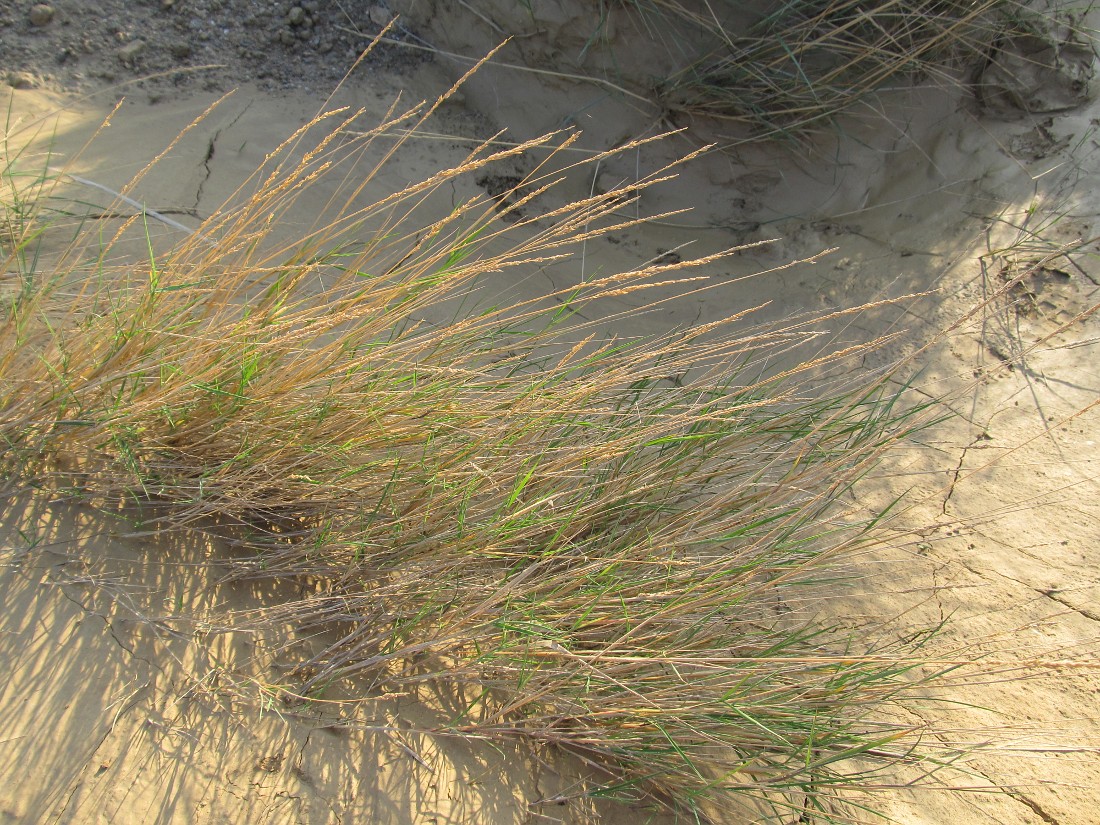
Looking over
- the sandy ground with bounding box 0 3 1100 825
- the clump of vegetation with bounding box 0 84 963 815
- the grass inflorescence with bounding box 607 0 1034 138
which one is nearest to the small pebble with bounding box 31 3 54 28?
the sandy ground with bounding box 0 3 1100 825

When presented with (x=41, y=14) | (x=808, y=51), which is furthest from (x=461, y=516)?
(x=41, y=14)

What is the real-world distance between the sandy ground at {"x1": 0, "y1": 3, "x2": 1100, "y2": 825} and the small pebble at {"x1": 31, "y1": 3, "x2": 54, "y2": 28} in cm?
40

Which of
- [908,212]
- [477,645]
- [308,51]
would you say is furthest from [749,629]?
[308,51]

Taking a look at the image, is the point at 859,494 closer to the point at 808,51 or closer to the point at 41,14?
the point at 808,51

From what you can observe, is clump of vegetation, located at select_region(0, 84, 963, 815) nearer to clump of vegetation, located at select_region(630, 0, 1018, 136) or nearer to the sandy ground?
the sandy ground

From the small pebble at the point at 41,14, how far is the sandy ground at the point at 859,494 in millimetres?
396

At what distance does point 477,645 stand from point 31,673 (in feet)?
2.73

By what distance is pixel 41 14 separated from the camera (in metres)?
3.20

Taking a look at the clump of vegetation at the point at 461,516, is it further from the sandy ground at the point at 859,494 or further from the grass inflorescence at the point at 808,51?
the grass inflorescence at the point at 808,51

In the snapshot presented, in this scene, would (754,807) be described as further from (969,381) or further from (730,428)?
(969,381)

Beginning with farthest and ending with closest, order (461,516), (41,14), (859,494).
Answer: (41,14) < (859,494) < (461,516)

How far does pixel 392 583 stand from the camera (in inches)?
70.3

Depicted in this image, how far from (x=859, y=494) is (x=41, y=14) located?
138 inches

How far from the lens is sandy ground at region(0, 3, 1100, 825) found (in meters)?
1.53
